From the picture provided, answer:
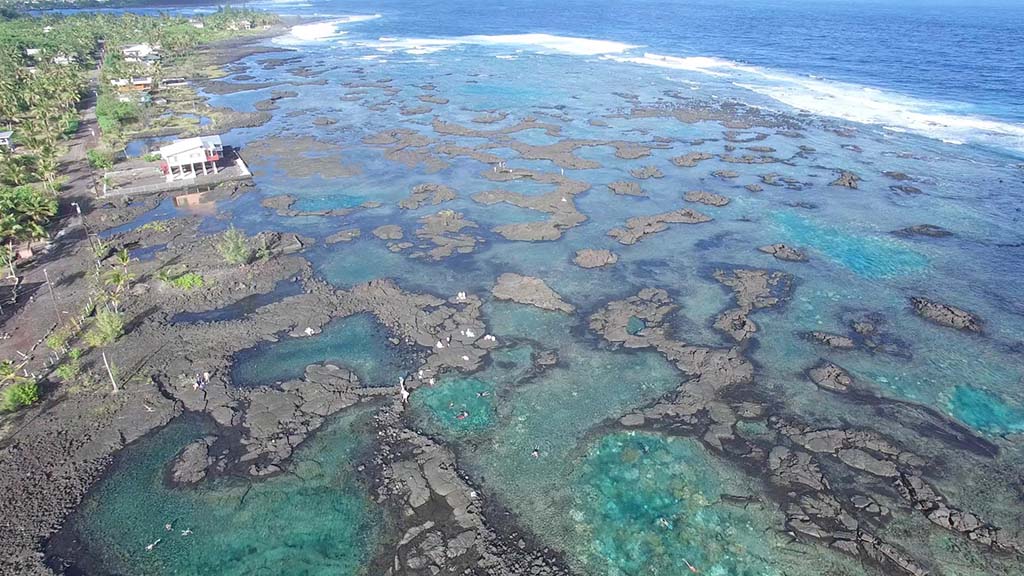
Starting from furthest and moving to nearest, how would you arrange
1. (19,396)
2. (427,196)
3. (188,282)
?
(427,196) → (188,282) → (19,396)

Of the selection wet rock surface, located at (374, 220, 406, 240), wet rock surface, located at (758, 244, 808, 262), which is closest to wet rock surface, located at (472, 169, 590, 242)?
wet rock surface, located at (374, 220, 406, 240)

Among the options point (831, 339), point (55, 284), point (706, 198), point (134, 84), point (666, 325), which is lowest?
point (666, 325)

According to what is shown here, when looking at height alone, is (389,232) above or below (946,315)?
above

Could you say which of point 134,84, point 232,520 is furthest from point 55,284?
point 134,84

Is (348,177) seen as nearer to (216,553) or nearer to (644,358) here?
(644,358)

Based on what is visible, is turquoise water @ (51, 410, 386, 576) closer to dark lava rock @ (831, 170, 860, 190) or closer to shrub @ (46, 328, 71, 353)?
shrub @ (46, 328, 71, 353)

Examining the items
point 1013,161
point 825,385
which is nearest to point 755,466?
point 825,385

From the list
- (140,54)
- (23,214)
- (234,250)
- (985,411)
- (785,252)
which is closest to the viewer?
(985,411)

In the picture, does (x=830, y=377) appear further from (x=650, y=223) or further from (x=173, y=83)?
(x=173, y=83)
